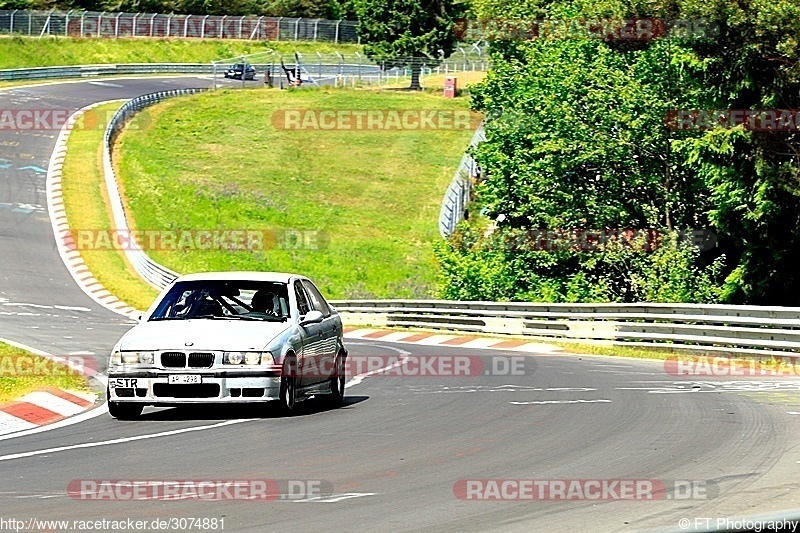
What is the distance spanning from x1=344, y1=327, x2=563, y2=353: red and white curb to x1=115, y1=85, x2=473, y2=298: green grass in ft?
41.3

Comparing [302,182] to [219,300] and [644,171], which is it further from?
[219,300]

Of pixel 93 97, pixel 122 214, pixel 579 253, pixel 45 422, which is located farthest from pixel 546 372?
pixel 93 97

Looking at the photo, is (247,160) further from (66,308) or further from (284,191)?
(66,308)

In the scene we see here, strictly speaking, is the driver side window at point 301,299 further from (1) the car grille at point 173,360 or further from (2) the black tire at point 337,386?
A: (1) the car grille at point 173,360

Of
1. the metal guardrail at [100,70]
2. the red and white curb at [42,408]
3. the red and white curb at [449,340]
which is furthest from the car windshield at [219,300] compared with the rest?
the metal guardrail at [100,70]

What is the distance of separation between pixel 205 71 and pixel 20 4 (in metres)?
14.6

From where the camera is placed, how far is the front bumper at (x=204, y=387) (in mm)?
12781

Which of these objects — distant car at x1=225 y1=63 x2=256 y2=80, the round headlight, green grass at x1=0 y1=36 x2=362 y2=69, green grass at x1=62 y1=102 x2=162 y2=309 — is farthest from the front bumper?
distant car at x1=225 y1=63 x2=256 y2=80

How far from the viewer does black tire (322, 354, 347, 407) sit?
1470 cm

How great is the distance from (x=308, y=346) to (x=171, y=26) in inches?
3706

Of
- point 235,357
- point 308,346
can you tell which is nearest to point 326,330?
point 308,346

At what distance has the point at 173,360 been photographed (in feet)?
42.2

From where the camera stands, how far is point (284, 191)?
63531 mm

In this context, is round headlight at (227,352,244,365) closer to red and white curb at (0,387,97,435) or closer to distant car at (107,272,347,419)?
distant car at (107,272,347,419)
